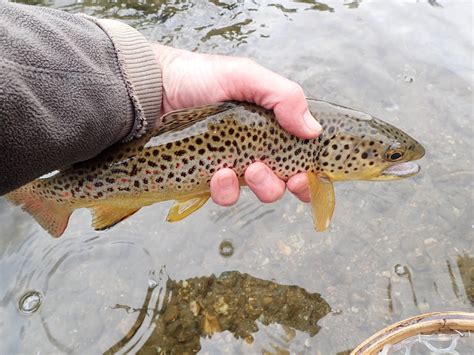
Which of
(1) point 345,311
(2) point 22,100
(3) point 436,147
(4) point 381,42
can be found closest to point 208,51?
(4) point 381,42

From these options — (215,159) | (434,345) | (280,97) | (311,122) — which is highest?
(280,97)

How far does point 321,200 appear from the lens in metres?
3.18

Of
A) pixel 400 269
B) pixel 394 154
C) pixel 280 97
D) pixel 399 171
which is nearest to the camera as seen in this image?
pixel 280 97

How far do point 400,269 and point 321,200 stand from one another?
133 cm

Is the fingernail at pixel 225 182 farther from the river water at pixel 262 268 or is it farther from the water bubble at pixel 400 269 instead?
the water bubble at pixel 400 269

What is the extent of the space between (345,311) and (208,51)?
3.68 metres

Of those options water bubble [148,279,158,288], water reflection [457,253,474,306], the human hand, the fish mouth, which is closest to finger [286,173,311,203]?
the human hand

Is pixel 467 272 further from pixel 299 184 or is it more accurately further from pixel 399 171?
pixel 299 184

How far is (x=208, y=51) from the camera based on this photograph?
6289mm

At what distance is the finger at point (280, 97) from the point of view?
288cm

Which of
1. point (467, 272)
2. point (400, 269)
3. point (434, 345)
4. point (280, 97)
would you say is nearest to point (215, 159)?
point (280, 97)

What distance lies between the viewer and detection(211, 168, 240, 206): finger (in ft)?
10.0

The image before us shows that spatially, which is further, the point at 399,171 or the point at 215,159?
the point at 399,171

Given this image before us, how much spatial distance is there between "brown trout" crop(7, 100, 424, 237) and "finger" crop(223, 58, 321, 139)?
0.26ft
